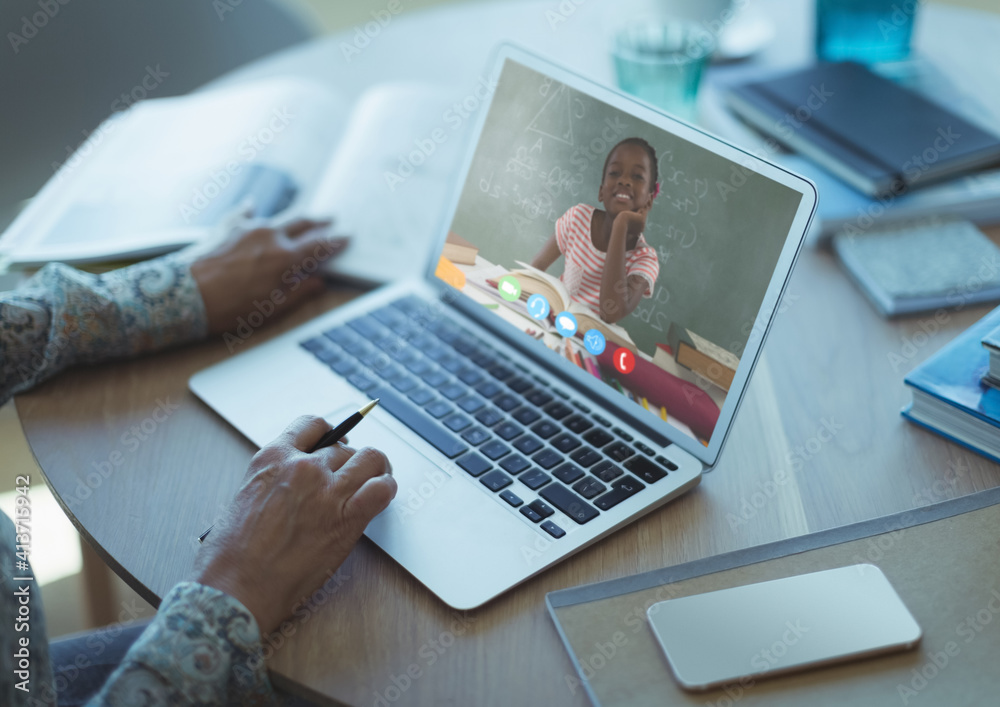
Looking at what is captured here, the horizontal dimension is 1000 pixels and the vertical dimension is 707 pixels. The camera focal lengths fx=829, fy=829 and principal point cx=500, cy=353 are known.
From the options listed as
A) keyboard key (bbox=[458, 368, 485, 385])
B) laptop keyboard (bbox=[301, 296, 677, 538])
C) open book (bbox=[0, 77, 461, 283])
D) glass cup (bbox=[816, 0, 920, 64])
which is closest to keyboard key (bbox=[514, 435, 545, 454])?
laptop keyboard (bbox=[301, 296, 677, 538])

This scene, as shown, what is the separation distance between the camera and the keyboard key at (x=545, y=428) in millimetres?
797

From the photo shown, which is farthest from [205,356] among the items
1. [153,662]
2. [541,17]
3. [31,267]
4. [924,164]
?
[541,17]

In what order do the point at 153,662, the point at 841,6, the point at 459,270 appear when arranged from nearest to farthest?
1. the point at 153,662
2. the point at 459,270
3. the point at 841,6

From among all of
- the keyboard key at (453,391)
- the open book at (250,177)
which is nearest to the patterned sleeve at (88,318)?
the open book at (250,177)

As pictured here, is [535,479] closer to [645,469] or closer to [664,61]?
[645,469]

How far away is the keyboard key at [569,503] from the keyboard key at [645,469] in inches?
2.5

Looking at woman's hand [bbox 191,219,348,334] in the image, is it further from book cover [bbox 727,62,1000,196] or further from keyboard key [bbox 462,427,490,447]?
book cover [bbox 727,62,1000,196]

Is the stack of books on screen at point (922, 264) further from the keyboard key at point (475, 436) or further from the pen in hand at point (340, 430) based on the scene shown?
the pen in hand at point (340, 430)

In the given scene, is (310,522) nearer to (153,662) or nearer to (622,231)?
(153,662)

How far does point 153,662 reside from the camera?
609 millimetres

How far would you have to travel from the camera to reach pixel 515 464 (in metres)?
0.76

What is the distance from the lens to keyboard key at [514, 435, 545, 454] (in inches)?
30.6

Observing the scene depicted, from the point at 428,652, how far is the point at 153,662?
0.20 metres

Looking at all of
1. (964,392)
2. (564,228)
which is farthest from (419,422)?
(964,392)
